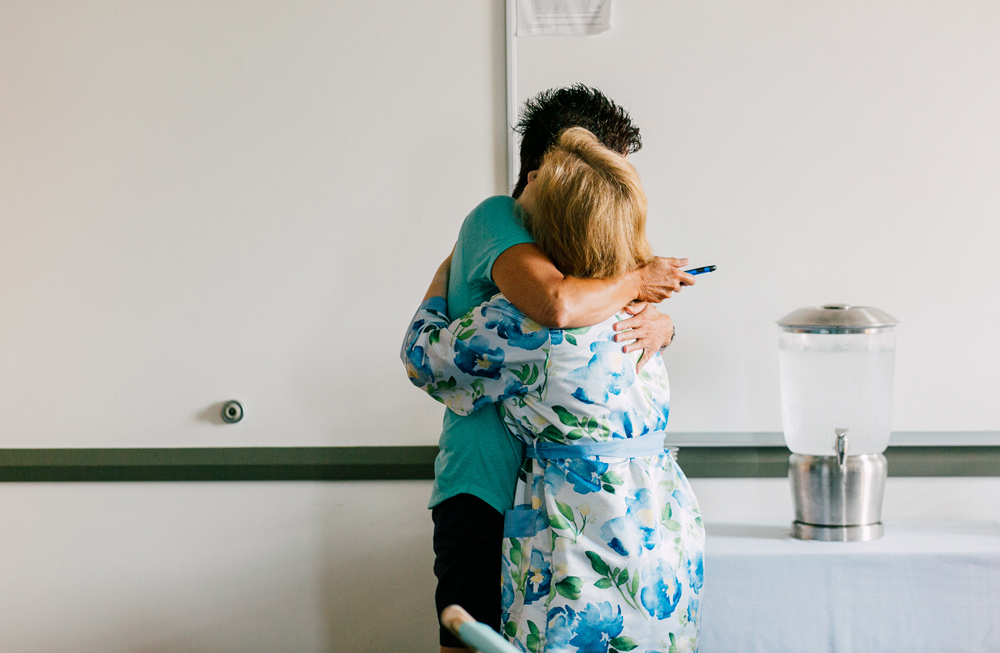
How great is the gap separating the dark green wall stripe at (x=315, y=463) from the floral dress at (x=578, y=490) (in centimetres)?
58

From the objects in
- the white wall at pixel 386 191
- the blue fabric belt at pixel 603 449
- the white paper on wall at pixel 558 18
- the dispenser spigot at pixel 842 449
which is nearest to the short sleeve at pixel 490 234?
the blue fabric belt at pixel 603 449

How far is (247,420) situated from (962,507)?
62.7 inches

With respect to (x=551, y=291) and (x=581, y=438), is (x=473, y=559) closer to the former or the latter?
(x=581, y=438)

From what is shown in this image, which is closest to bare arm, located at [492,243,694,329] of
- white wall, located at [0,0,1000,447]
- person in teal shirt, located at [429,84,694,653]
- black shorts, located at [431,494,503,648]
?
person in teal shirt, located at [429,84,694,653]

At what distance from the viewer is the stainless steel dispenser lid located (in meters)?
1.41

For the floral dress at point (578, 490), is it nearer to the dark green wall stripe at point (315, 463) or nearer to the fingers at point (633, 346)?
the fingers at point (633, 346)

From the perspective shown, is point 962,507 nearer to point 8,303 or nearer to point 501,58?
point 501,58

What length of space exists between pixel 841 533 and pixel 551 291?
2.66 feet

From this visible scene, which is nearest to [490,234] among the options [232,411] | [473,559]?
[473,559]

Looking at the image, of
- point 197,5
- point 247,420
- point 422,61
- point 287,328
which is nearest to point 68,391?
point 247,420

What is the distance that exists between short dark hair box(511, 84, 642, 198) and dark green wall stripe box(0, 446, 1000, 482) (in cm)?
71

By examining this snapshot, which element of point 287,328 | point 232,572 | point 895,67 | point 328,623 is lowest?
point 328,623

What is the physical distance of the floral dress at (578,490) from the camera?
40.6 inches

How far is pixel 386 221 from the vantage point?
1659mm
